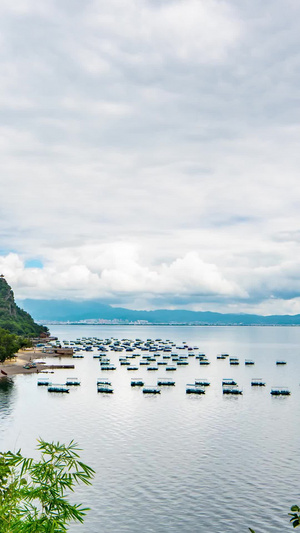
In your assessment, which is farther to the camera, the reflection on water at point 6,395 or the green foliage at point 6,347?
the green foliage at point 6,347

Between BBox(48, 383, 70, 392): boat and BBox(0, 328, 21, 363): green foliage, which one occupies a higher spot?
BBox(0, 328, 21, 363): green foliage

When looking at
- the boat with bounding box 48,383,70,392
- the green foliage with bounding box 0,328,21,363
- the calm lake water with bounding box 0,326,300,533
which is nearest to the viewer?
the calm lake water with bounding box 0,326,300,533

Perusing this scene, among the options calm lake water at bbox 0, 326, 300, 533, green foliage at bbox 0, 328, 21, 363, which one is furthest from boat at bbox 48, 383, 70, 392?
green foliage at bbox 0, 328, 21, 363

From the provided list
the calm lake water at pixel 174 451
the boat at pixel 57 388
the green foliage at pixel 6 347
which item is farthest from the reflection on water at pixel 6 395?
the green foliage at pixel 6 347

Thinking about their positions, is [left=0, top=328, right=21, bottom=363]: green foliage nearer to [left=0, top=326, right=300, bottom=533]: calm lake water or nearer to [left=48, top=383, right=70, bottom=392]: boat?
[left=0, top=326, right=300, bottom=533]: calm lake water

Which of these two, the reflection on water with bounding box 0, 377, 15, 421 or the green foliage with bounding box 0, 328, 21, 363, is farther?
the green foliage with bounding box 0, 328, 21, 363

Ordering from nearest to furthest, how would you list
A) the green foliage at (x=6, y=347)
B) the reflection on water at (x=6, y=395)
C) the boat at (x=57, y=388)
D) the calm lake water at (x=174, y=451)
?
the calm lake water at (x=174, y=451) → the reflection on water at (x=6, y=395) → the boat at (x=57, y=388) → the green foliage at (x=6, y=347)

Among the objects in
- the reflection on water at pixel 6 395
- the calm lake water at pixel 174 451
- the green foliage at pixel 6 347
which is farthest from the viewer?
the green foliage at pixel 6 347

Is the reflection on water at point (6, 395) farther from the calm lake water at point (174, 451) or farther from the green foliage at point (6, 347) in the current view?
the green foliage at point (6, 347)

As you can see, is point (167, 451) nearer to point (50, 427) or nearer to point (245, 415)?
point (50, 427)
